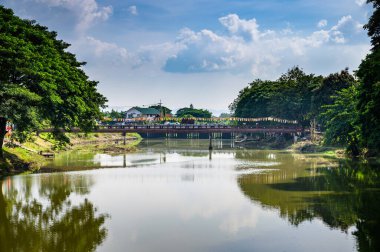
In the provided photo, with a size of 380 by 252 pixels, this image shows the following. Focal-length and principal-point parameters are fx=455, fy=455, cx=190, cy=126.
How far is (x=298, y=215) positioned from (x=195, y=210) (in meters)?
7.23

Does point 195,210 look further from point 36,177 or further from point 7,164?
point 7,164

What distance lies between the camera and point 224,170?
58.5m

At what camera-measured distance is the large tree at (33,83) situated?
149 ft

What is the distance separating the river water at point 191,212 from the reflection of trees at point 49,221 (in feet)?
0.19

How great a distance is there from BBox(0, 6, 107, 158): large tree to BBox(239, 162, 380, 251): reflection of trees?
23.0 metres

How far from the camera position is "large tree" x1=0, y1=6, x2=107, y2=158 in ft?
149

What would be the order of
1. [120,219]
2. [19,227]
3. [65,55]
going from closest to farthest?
1. [19,227]
2. [120,219]
3. [65,55]

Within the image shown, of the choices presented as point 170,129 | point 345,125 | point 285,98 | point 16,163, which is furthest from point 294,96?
point 16,163

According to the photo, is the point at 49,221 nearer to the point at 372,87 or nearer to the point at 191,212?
the point at 191,212

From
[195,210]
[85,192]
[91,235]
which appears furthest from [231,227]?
[85,192]

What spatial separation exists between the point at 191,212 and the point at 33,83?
87.0 ft

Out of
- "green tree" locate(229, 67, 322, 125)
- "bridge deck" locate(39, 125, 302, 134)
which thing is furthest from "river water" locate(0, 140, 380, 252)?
"green tree" locate(229, 67, 322, 125)

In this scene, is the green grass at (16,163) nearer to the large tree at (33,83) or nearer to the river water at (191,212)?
the large tree at (33,83)

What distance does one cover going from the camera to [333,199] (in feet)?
118
